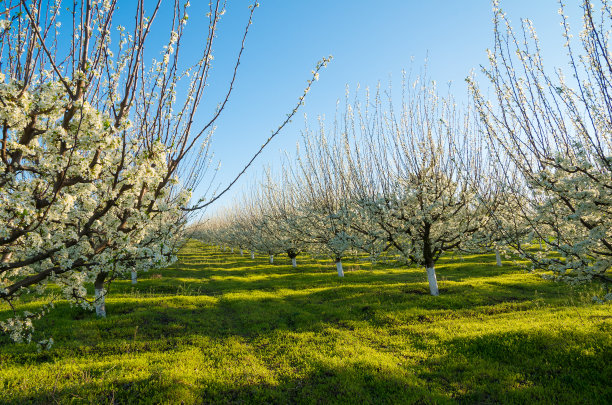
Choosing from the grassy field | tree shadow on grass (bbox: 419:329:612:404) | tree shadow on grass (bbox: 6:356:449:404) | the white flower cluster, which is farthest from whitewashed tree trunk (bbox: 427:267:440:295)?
the white flower cluster

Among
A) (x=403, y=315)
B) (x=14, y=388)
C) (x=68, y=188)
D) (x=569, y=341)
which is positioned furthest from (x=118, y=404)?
(x=569, y=341)

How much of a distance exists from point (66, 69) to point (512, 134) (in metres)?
8.49

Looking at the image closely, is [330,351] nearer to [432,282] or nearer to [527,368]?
[527,368]

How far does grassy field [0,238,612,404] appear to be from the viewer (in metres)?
6.95

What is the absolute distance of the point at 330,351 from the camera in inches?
371

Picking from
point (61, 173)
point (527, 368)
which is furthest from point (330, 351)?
point (61, 173)

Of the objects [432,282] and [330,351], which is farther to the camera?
[432,282]

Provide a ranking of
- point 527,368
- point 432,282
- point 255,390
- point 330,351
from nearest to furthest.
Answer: point 255,390, point 527,368, point 330,351, point 432,282

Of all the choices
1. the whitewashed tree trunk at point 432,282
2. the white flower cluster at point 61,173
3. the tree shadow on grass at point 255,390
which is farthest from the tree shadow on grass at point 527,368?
the white flower cluster at point 61,173

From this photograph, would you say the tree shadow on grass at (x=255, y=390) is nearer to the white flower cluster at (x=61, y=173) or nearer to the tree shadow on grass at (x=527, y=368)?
the tree shadow on grass at (x=527, y=368)

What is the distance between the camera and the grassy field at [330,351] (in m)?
6.95

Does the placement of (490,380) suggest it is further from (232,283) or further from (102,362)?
(232,283)

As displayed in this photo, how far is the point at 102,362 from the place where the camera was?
860 cm

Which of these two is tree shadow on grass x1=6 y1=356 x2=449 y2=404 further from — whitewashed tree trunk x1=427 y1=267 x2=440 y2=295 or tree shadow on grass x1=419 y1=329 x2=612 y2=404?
whitewashed tree trunk x1=427 y1=267 x2=440 y2=295
